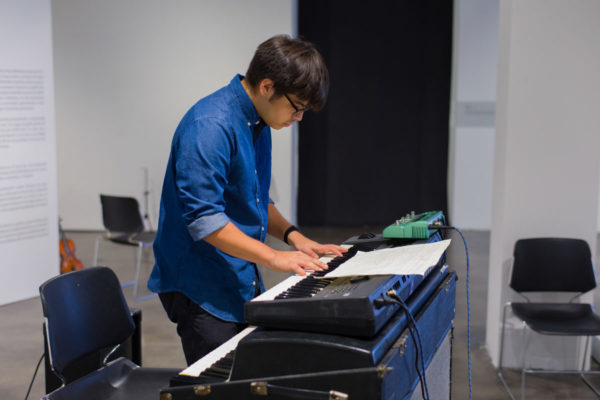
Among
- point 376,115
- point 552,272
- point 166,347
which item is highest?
point 376,115

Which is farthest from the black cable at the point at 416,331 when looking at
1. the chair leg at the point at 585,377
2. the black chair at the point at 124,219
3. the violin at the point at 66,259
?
the violin at the point at 66,259

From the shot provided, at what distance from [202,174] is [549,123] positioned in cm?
227

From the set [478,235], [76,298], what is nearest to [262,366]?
[76,298]

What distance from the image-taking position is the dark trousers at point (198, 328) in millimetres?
1601

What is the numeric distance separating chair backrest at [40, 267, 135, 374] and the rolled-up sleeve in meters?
0.73

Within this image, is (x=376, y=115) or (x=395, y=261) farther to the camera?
(x=376, y=115)

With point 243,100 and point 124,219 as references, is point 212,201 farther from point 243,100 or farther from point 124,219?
point 124,219

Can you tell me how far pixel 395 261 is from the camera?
1.38 meters

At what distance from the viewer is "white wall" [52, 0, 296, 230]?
681 cm

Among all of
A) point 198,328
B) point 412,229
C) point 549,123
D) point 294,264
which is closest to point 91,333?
point 198,328

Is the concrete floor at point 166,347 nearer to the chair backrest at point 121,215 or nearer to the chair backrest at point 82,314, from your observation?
the chair backrest at point 121,215

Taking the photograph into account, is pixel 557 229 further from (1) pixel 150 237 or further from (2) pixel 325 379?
(1) pixel 150 237

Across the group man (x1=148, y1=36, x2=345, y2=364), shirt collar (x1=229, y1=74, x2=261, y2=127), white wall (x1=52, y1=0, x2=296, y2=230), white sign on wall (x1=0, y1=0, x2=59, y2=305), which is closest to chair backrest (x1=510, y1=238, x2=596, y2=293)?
man (x1=148, y1=36, x2=345, y2=364)

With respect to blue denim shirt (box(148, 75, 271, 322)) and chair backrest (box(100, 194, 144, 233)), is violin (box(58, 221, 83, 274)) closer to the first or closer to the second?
chair backrest (box(100, 194, 144, 233))
